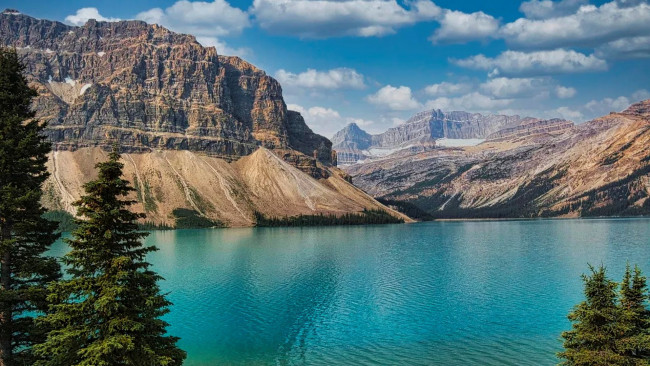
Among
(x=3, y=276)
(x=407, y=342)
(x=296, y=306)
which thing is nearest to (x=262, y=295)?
(x=296, y=306)

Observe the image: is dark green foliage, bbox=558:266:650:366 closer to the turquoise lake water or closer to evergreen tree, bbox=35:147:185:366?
the turquoise lake water

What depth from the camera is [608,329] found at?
83.9 ft

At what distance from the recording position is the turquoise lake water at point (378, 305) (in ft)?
164

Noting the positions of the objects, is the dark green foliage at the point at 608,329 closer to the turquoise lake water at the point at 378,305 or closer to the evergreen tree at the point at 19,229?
the turquoise lake water at the point at 378,305

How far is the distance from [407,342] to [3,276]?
130 ft

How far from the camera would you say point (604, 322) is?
85.7 ft

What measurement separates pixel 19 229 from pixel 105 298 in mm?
8317

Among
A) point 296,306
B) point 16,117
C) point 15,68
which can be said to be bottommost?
point 296,306

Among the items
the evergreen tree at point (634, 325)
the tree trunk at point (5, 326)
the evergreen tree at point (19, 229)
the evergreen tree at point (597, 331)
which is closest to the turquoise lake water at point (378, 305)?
the evergreen tree at point (634, 325)

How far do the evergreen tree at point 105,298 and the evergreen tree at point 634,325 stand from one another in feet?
76.8

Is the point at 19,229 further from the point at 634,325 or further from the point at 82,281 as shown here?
the point at 634,325

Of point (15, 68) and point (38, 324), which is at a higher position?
point (15, 68)

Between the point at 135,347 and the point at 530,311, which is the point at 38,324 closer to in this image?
the point at 135,347

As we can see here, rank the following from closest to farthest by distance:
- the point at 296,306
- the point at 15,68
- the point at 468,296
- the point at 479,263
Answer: the point at 15,68 < the point at 296,306 < the point at 468,296 < the point at 479,263
